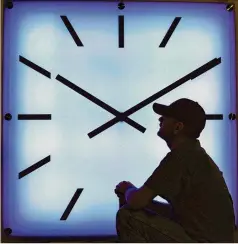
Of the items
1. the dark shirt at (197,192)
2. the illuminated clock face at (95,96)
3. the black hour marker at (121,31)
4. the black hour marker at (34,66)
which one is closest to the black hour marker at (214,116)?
the illuminated clock face at (95,96)

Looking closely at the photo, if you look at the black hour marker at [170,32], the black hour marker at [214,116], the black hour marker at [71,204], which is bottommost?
the black hour marker at [71,204]

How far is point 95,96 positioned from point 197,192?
29.9 inches

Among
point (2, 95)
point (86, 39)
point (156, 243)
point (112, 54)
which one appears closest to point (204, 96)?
point (112, 54)

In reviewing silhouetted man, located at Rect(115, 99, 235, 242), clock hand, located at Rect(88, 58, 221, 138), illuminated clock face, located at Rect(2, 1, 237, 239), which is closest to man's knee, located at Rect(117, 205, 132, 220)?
silhouetted man, located at Rect(115, 99, 235, 242)

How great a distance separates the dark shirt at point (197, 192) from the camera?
1746 millimetres

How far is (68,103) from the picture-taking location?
222cm

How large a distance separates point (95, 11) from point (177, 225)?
1.16 metres

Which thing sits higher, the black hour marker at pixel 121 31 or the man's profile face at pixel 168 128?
the black hour marker at pixel 121 31

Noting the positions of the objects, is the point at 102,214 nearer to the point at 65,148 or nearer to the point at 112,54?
the point at 65,148

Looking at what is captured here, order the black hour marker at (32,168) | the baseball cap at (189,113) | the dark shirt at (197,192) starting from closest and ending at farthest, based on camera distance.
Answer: the dark shirt at (197,192), the baseball cap at (189,113), the black hour marker at (32,168)

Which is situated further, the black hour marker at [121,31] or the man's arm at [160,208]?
the black hour marker at [121,31]

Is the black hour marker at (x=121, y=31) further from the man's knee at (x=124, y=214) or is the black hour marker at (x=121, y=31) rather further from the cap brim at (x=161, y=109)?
the man's knee at (x=124, y=214)

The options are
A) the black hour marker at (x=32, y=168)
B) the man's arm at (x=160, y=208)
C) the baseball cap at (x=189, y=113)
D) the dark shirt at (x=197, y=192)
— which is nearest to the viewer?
the dark shirt at (x=197, y=192)

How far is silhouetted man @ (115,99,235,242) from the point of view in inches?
68.9
